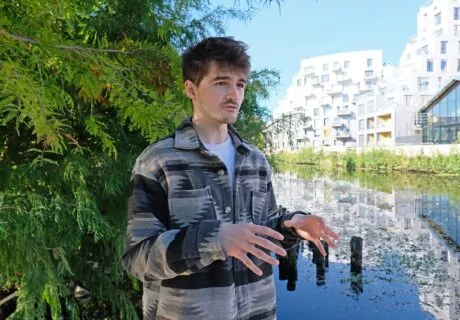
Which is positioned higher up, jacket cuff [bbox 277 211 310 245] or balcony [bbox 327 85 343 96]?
balcony [bbox 327 85 343 96]

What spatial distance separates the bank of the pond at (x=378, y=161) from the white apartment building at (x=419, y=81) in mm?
4744

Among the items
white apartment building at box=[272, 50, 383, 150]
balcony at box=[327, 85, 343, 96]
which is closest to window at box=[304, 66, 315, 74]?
white apartment building at box=[272, 50, 383, 150]

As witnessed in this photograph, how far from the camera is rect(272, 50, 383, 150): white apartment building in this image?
56.9 meters

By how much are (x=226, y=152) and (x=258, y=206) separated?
0.59 feet

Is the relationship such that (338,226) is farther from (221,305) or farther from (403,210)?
(221,305)

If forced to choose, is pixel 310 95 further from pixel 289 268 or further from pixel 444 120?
pixel 289 268

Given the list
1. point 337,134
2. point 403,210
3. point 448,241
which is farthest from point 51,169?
point 337,134

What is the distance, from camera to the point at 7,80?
1.09 metres

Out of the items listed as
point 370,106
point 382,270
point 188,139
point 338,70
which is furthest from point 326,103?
point 188,139

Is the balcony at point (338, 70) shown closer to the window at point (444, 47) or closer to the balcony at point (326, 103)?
the balcony at point (326, 103)

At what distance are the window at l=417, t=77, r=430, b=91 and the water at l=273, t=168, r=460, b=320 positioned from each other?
98.8 feet

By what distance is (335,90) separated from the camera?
6138cm

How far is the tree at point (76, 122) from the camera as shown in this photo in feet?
4.12

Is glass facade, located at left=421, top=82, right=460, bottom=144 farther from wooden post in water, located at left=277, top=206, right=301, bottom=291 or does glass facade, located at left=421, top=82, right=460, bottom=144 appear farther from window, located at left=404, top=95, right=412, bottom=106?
wooden post in water, located at left=277, top=206, right=301, bottom=291
